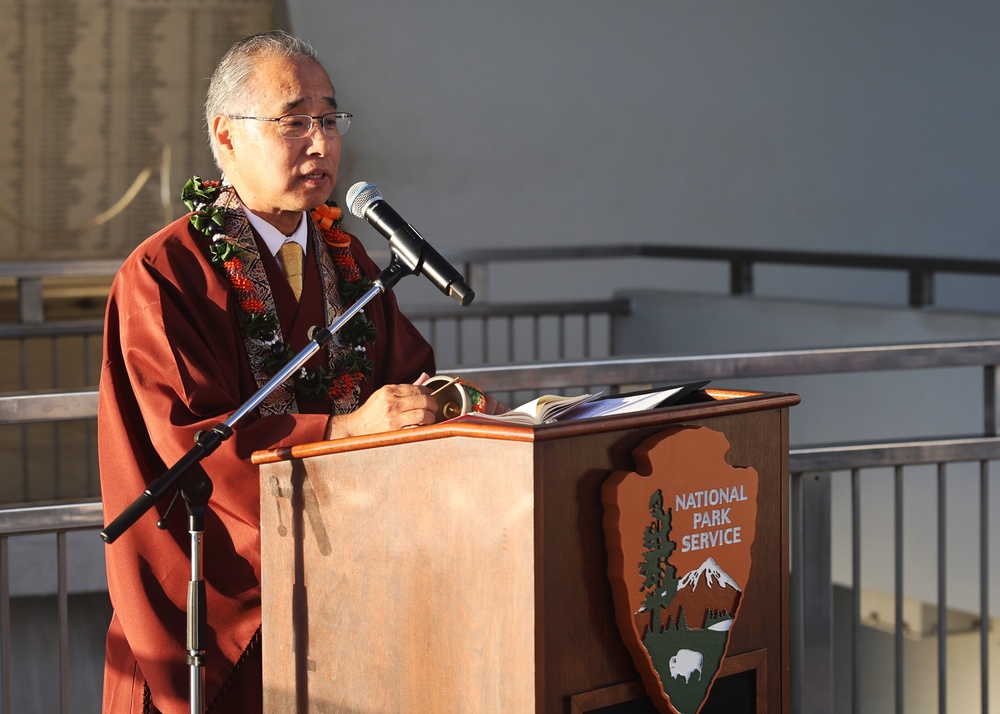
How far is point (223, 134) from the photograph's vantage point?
7.32ft

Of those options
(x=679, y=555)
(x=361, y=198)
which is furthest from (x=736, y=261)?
(x=679, y=555)

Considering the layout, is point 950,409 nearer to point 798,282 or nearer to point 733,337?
point 733,337

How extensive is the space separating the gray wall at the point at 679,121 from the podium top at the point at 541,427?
7.06 meters

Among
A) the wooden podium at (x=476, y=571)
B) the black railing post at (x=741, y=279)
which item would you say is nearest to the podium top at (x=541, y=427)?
the wooden podium at (x=476, y=571)

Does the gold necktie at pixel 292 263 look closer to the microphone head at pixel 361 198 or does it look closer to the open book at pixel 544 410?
the microphone head at pixel 361 198

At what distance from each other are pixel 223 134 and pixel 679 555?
1056mm

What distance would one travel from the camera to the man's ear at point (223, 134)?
2.22 m

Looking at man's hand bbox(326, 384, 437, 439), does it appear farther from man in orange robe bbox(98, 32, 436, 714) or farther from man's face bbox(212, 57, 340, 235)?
man's face bbox(212, 57, 340, 235)

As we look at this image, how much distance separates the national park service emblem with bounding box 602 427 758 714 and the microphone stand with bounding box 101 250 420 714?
47cm

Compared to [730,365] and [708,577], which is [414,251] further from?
[730,365]

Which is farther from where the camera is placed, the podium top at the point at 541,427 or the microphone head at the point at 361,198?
the microphone head at the point at 361,198

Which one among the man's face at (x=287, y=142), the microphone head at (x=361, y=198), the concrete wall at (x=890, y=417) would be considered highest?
the man's face at (x=287, y=142)

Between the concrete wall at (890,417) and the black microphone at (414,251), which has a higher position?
the black microphone at (414,251)

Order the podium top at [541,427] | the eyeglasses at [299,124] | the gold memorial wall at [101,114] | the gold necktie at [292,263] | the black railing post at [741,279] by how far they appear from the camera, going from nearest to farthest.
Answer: the podium top at [541,427] < the eyeglasses at [299,124] < the gold necktie at [292,263] < the black railing post at [741,279] < the gold memorial wall at [101,114]
